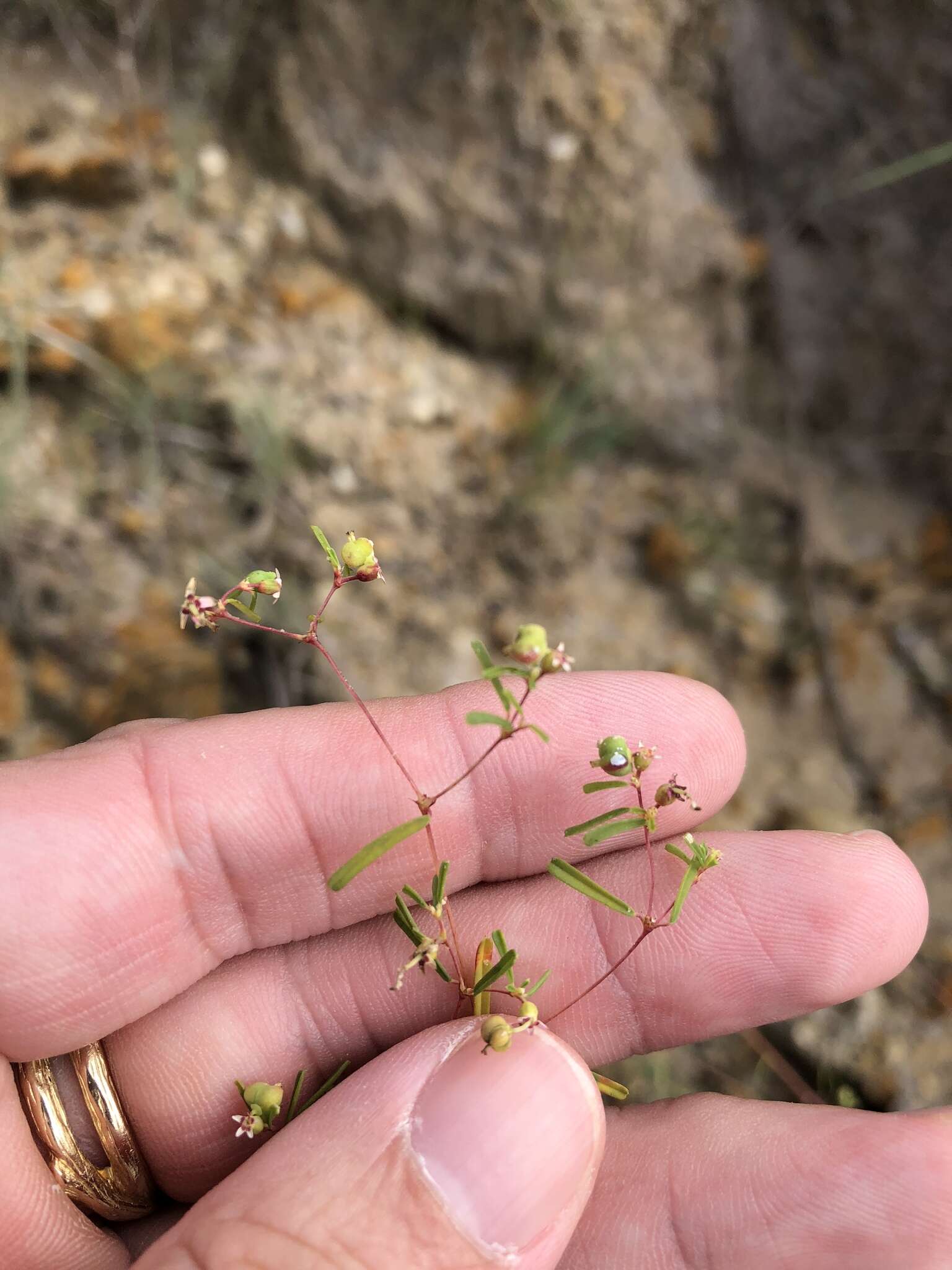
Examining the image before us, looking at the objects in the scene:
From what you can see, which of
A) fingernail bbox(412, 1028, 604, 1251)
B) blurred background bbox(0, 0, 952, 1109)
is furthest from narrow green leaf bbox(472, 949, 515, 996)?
blurred background bbox(0, 0, 952, 1109)

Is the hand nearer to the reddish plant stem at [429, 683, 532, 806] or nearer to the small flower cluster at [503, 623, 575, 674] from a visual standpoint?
the reddish plant stem at [429, 683, 532, 806]

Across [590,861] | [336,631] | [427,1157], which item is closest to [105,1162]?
[427,1157]

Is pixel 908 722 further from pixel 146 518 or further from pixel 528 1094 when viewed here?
pixel 146 518

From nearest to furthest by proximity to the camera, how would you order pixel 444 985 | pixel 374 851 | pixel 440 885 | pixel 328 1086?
pixel 374 851, pixel 440 885, pixel 328 1086, pixel 444 985

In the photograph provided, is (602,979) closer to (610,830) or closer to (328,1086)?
(610,830)

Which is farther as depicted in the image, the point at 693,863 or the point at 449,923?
the point at 449,923

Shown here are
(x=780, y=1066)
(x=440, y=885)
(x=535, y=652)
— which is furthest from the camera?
(x=780, y=1066)

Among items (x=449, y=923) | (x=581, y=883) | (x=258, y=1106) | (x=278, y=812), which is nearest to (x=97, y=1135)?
(x=258, y=1106)
